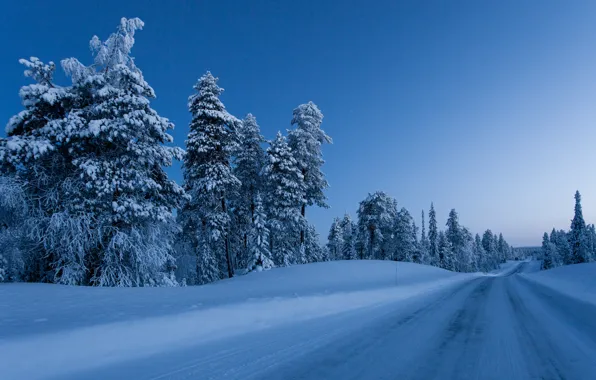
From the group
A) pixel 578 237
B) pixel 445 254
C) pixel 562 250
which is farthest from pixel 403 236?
pixel 562 250

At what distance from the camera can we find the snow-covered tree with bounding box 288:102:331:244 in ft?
84.4

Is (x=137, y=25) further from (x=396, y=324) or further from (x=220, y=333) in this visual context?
(x=396, y=324)

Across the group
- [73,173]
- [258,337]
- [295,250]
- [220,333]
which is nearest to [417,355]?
[258,337]

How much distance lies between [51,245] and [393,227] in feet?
150

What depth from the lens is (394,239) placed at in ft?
157

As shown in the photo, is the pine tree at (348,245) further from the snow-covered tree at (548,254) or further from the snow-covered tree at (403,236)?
the snow-covered tree at (548,254)

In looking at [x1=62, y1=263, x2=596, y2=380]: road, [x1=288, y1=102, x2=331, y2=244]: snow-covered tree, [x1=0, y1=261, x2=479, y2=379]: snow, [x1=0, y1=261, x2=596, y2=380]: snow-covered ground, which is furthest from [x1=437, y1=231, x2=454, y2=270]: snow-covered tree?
[x1=62, y1=263, x2=596, y2=380]: road

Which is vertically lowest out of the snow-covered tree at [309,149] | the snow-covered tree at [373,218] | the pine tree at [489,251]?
the pine tree at [489,251]

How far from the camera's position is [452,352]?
15.6ft

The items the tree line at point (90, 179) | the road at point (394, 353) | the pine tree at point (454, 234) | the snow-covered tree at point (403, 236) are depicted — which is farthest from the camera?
the pine tree at point (454, 234)

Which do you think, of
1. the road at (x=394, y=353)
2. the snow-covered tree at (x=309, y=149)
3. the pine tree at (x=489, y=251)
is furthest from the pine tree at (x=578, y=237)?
the road at (x=394, y=353)

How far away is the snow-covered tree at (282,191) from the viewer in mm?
23578

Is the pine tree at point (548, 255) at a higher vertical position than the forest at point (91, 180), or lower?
lower

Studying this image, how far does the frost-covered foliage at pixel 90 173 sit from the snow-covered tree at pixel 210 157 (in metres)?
6.12
